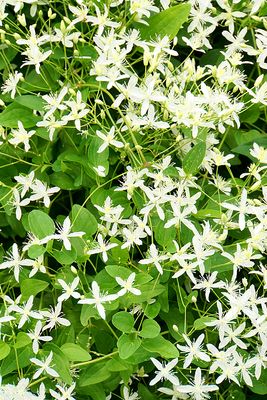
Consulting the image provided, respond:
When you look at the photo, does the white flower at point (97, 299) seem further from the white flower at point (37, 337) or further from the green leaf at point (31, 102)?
the green leaf at point (31, 102)

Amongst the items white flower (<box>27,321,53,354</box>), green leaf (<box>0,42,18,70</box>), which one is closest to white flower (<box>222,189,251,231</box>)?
white flower (<box>27,321,53,354</box>)

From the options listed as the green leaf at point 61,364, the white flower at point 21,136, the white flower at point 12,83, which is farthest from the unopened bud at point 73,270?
the white flower at point 12,83

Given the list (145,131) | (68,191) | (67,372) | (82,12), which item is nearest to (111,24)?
(82,12)

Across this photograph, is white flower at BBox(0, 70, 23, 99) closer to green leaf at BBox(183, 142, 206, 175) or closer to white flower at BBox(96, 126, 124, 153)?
white flower at BBox(96, 126, 124, 153)

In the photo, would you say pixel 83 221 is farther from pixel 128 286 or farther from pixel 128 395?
pixel 128 395

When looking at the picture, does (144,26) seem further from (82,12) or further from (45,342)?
(45,342)

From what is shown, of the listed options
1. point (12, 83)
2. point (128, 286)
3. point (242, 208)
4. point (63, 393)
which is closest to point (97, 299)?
point (128, 286)

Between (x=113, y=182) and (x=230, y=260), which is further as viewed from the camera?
(x=113, y=182)
